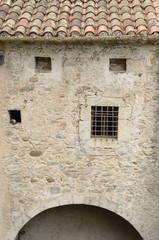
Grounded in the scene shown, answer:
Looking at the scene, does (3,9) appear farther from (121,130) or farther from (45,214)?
(45,214)

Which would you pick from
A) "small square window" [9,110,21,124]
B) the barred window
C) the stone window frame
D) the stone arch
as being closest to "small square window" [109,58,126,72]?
the stone window frame

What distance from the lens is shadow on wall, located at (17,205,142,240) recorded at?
311 inches

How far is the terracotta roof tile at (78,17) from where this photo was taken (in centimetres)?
543

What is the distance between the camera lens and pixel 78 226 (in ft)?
26.3

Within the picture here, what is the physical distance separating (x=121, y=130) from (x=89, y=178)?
3.86 feet

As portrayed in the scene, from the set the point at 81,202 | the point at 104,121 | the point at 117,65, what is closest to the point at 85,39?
the point at 117,65

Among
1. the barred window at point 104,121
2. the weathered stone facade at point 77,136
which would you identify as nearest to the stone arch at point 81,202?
the weathered stone facade at point 77,136

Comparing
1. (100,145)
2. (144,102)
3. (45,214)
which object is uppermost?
(144,102)

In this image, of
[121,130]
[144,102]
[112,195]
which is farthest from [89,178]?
[144,102]

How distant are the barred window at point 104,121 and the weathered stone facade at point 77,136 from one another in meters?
0.11

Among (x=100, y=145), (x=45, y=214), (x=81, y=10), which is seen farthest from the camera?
(x=45, y=214)

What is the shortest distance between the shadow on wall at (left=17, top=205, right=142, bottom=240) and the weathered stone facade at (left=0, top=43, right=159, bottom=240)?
1.17 metres

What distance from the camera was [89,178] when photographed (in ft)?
21.7

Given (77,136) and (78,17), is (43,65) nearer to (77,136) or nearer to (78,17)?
(78,17)
